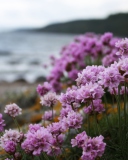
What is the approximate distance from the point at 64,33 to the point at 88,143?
3914 inches

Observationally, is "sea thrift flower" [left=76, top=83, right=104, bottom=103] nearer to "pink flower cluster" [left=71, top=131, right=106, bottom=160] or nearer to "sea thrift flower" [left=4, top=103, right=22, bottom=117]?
"pink flower cluster" [left=71, top=131, right=106, bottom=160]

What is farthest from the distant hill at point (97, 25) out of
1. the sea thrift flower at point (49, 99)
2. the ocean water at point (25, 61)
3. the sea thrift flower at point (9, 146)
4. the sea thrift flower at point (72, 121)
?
the sea thrift flower at point (9, 146)

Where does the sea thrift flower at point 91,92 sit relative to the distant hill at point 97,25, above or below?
below

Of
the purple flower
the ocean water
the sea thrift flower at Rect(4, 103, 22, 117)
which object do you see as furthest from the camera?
the ocean water

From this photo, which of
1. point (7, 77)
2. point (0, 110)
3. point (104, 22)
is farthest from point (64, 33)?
point (0, 110)

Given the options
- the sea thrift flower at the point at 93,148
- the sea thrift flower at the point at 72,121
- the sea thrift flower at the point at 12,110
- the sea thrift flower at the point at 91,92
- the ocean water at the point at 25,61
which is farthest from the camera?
the ocean water at the point at 25,61

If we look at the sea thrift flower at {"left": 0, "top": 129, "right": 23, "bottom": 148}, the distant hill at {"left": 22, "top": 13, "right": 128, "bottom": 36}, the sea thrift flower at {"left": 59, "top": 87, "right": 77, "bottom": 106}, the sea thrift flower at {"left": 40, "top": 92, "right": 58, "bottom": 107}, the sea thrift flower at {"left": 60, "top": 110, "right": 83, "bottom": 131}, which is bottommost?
the sea thrift flower at {"left": 0, "top": 129, "right": 23, "bottom": 148}

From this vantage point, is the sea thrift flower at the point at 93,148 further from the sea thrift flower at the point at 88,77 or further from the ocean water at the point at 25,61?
the ocean water at the point at 25,61

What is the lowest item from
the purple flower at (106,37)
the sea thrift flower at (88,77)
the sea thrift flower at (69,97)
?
the sea thrift flower at (69,97)

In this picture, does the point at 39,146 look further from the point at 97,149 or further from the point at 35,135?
the point at 97,149

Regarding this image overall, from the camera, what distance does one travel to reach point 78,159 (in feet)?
9.98

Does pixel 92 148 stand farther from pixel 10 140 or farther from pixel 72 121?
pixel 10 140

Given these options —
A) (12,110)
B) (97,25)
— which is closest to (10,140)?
(12,110)

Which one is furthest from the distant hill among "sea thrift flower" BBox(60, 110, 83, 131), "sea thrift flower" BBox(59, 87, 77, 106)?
"sea thrift flower" BBox(60, 110, 83, 131)
